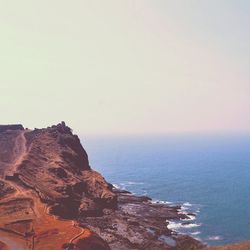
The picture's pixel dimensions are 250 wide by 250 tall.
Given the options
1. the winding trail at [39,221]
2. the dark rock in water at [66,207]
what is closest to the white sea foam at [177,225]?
the dark rock in water at [66,207]

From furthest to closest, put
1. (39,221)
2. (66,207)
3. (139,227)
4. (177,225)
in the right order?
(177,225) → (139,227) → (66,207) → (39,221)

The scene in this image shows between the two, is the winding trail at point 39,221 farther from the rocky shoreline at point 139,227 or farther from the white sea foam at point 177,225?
the white sea foam at point 177,225

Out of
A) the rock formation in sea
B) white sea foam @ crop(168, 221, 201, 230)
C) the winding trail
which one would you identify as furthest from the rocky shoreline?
the winding trail

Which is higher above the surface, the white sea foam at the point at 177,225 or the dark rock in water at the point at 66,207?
the dark rock in water at the point at 66,207

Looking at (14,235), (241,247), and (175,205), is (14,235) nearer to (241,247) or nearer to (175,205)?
(241,247)

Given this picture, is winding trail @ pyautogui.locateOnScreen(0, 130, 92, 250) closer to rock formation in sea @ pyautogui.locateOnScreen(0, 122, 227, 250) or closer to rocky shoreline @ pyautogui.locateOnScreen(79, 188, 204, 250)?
rock formation in sea @ pyautogui.locateOnScreen(0, 122, 227, 250)

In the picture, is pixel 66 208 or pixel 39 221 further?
pixel 66 208

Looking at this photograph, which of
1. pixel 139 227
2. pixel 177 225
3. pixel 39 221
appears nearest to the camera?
pixel 39 221

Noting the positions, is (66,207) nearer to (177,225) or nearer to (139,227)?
(139,227)

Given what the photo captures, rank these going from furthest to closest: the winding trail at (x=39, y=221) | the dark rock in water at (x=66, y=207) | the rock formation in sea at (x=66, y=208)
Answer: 1. the dark rock in water at (x=66, y=207)
2. the rock formation in sea at (x=66, y=208)
3. the winding trail at (x=39, y=221)

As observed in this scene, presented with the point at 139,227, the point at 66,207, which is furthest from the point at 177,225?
the point at 66,207
